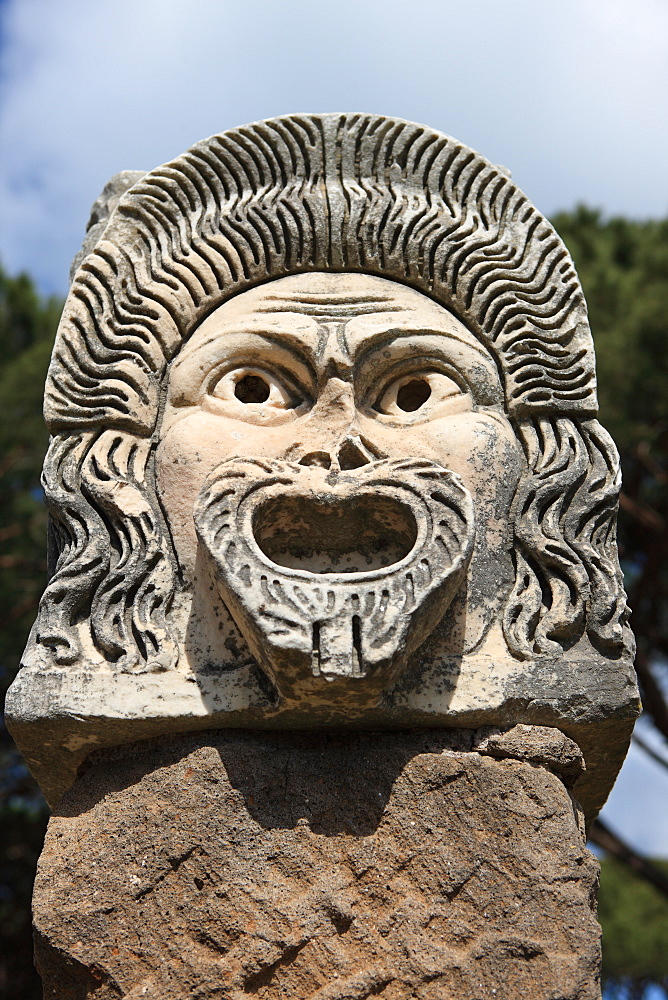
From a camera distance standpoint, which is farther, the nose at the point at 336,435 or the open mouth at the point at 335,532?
the nose at the point at 336,435

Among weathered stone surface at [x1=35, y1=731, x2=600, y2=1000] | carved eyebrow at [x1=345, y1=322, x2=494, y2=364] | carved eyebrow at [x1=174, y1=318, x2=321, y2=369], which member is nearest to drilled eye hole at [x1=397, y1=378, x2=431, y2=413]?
carved eyebrow at [x1=345, y1=322, x2=494, y2=364]

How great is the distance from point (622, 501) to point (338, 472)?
4.75 meters

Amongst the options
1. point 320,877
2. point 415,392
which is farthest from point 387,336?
point 320,877

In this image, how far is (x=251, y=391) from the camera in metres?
3.12

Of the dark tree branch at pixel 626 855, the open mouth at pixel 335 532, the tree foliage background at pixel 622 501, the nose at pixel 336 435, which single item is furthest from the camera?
the tree foliage background at pixel 622 501

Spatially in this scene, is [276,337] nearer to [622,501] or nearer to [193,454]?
[193,454]

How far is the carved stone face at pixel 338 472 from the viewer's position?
2.44 meters

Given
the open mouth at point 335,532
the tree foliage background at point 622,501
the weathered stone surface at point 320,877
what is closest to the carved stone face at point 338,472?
the open mouth at point 335,532

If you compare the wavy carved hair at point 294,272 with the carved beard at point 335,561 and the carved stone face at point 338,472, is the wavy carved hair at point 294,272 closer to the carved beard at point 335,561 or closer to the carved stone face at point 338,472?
the carved stone face at point 338,472

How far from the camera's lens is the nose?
2783mm

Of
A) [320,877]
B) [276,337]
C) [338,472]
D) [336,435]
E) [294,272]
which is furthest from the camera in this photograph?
[294,272]

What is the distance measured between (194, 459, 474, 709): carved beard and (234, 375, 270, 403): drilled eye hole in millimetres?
419

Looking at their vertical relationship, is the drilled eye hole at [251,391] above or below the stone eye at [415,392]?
below

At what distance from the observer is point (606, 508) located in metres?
2.88
